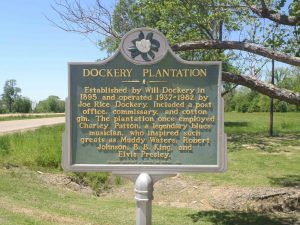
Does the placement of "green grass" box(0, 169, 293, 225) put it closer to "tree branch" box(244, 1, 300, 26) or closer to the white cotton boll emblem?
the white cotton boll emblem

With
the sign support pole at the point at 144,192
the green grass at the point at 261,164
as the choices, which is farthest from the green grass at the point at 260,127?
the sign support pole at the point at 144,192

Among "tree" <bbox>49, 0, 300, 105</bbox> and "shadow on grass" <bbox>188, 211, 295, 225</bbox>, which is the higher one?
"tree" <bbox>49, 0, 300, 105</bbox>

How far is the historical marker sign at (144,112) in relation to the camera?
17.8ft

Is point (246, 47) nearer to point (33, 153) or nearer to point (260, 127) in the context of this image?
point (33, 153)

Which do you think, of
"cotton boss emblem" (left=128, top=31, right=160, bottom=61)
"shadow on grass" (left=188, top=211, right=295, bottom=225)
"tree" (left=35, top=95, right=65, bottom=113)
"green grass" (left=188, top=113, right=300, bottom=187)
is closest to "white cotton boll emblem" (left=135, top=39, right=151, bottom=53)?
"cotton boss emblem" (left=128, top=31, right=160, bottom=61)

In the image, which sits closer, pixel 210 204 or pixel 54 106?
pixel 210 204

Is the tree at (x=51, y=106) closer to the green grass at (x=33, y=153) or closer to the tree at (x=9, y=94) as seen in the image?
the tree at (x=9, y=94)

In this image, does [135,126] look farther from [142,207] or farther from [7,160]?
[7,160]

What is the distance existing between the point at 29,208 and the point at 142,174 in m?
3.25

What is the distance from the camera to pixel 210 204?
10102 millimetres

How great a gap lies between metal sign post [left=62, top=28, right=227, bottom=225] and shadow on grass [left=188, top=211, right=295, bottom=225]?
10.2ft

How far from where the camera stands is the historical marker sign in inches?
214

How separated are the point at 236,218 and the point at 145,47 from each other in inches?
177

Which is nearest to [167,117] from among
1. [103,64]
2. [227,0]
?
[103,64]
